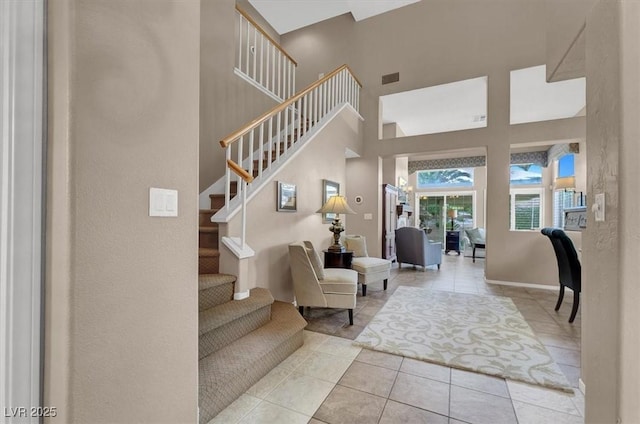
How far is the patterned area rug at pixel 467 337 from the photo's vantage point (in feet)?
7.11

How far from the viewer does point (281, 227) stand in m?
3.29

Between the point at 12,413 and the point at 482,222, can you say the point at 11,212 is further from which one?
the point at 482,222

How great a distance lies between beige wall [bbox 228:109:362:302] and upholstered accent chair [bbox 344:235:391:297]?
0.42 meters

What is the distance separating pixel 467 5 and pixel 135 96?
20.4ft

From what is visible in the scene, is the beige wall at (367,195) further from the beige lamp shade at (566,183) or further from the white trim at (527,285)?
the beige lamp shade at (566,183)

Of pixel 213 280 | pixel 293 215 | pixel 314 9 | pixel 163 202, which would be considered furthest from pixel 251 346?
pixel 314 9

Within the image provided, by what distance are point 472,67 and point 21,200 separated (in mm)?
6099

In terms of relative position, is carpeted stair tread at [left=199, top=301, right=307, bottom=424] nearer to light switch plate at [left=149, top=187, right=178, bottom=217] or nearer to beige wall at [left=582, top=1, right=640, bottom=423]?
light switch plate at [left=149, top=187, right=178, bottom=217]

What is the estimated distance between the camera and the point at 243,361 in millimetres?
1869

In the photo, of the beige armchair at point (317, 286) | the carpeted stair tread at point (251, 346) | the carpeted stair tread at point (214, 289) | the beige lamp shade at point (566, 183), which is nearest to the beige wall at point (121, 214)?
the carpeted stair tread at point (251, 346)

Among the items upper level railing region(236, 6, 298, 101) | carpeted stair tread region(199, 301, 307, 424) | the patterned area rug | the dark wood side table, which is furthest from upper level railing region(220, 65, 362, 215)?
the patterned area rug

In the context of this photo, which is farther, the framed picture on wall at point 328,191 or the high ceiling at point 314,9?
the high ceiling at point 314,9

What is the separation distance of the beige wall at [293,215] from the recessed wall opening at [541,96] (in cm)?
326

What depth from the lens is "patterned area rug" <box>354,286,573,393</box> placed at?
→ 2.17 meters
